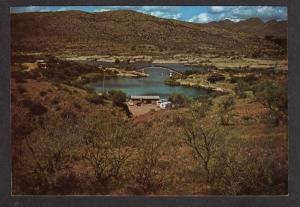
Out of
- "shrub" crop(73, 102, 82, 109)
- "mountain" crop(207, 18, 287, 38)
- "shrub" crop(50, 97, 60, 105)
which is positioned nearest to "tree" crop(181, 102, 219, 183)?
"mountain" crop(207, 18, 287, 38)

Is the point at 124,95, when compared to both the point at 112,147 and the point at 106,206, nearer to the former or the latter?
the point at 112,147

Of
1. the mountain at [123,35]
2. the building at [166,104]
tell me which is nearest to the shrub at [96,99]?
the mountain at [123,35]

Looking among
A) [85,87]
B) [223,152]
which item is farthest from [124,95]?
[223,152]

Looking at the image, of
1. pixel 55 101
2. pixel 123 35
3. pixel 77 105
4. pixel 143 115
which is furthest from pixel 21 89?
pixel 143 115

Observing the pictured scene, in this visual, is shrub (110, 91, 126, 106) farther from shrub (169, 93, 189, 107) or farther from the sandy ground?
shrub (169, 93, 189, 107)

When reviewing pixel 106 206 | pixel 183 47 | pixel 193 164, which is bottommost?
pixel 106 206

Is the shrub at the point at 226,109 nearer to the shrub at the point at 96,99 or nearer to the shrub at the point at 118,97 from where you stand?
the shrub at the point at 118,97
